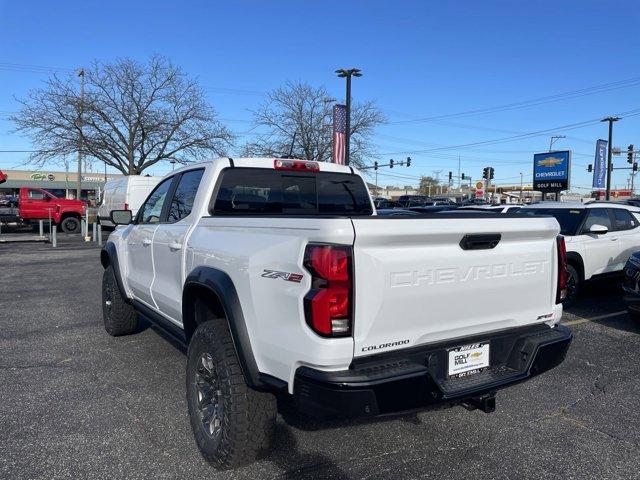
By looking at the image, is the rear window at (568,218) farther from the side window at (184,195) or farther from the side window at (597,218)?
the side window at (184,195)

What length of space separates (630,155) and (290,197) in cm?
4920

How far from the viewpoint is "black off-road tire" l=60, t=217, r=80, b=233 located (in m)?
23.5

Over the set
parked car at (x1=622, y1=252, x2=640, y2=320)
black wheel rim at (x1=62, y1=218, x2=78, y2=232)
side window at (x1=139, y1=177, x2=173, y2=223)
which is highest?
side window at (x1=139, y1=177, x2=173, y2=223)

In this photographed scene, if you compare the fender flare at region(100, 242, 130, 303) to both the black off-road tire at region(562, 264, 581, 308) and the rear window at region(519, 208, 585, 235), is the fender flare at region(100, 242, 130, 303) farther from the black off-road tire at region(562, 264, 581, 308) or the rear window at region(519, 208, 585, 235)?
the black off-road tire at region(562, 264, 581, 308)

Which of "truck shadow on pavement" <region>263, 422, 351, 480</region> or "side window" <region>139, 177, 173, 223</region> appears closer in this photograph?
"truck shadow on pavement" <region>263, 422, 351, 480</region>

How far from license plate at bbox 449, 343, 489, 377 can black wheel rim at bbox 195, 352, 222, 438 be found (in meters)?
1.38

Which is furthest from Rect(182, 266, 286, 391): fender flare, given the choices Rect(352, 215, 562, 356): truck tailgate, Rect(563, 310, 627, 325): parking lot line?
Rect(563, 310, 627, 325): parking lot line

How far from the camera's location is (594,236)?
316 inches

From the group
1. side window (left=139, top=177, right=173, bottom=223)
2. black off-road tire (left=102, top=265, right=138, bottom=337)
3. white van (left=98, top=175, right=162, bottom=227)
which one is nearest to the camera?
side window (left=139, top=177, right=173, bottom=223)

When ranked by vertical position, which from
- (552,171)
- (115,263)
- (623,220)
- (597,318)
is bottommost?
(597,318)

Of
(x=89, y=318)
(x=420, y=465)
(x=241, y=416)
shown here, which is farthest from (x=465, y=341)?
(x=89, y=318)

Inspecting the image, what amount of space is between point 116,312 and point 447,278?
428 centimetres

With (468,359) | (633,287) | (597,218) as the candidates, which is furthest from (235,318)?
(597,218)

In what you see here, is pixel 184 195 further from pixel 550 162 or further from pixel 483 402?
pixel 550 162
